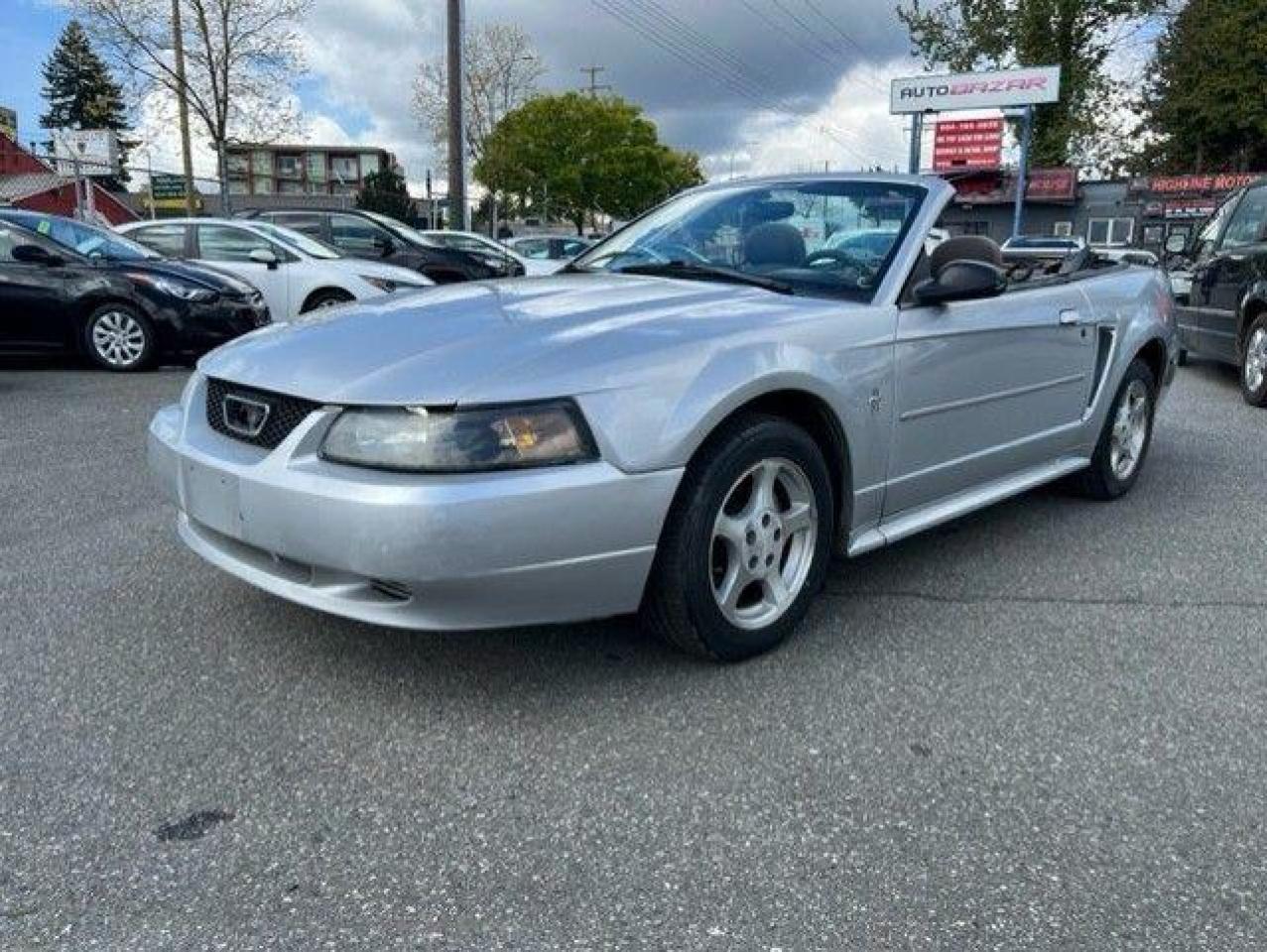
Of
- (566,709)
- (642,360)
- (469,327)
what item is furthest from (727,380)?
(566,709)

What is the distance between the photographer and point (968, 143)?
48.5 m

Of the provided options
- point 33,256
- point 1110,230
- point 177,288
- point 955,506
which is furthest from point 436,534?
point 1110,230

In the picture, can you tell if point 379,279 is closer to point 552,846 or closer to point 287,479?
point 287,479

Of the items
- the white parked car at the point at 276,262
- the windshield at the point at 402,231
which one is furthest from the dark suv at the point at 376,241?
the white parked car at the point at 276,262

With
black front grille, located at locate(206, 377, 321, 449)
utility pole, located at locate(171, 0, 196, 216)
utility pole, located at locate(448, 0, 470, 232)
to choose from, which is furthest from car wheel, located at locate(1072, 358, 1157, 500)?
utility pole, located at locate(171, 0, 196, 216)

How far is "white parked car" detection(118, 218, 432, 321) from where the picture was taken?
10383mm

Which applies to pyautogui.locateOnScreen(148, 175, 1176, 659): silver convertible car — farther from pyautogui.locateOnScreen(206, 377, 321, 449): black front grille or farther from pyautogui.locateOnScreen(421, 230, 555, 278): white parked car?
pyautogui.locateOnScreen(421, 230, 555, 278): white parked car

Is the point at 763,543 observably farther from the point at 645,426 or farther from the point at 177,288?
the point at 177,288

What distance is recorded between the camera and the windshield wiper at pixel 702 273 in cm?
353

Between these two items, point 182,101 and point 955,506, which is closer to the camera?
point 955,506

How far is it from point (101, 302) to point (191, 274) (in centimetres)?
76

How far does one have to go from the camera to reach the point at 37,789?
2.37 m

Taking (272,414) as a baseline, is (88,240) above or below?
above

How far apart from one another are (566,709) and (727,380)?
99 centimetres
